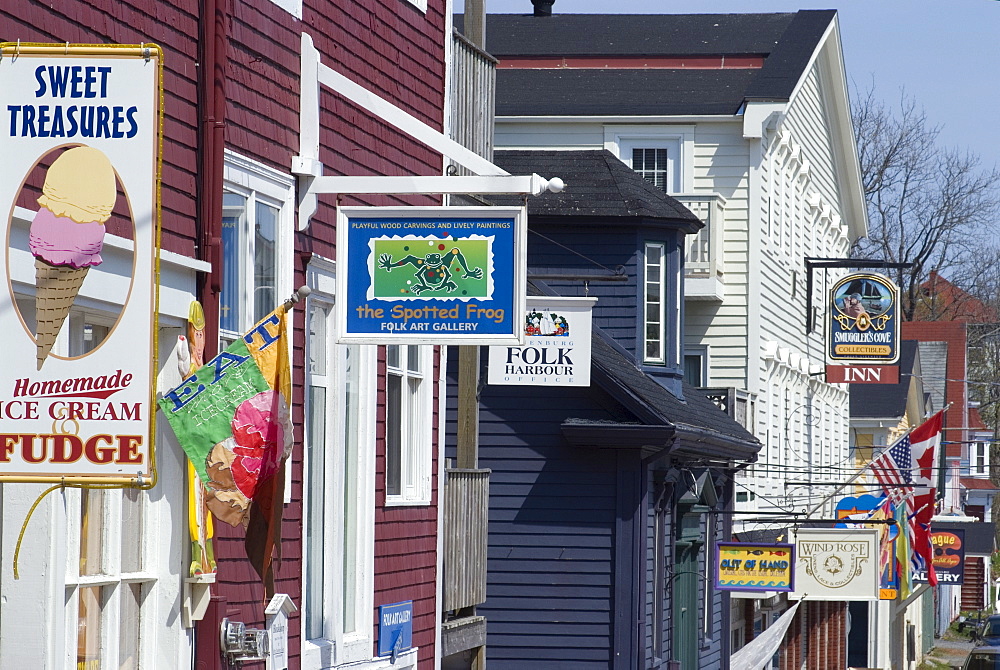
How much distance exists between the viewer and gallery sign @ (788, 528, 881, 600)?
2291cm

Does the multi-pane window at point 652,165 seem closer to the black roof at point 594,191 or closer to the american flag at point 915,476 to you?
the black roof at point 594,191

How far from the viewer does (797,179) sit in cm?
2850

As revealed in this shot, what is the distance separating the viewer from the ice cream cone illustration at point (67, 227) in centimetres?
601

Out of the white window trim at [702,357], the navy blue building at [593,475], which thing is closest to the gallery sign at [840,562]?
the white window trim at [702,357]

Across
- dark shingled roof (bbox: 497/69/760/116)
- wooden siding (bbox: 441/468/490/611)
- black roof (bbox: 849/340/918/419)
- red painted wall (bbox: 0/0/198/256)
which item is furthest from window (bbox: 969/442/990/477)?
red painted wall (bbox: 0/0/198/256)

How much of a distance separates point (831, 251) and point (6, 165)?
29791 millimetres

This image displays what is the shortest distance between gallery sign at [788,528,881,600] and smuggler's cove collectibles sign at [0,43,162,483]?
18.0 meters

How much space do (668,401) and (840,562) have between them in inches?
223

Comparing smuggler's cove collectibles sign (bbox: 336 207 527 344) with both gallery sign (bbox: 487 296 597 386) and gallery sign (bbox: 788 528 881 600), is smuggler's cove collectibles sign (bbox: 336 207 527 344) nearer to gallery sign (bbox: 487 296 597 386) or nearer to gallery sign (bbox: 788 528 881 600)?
gallery sign (bbox: 487 296 597 386)

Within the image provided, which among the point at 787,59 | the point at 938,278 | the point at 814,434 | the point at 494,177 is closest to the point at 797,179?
the point at 787,59

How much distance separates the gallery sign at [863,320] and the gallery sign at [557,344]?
1291cm

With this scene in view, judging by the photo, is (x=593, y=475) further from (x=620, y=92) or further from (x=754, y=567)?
(x=620, y=92)

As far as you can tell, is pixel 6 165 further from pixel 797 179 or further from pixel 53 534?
pixel 797 179

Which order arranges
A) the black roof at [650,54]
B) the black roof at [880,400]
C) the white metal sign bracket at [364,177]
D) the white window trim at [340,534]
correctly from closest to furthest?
1. the white metal sign bracket at [364,177]
2. the white window trim at [340,534]
3. the black roof at [650,54]
4. the black roof at [880,400]
